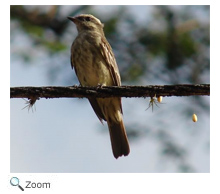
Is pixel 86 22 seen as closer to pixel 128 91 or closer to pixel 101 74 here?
pixel 101 74

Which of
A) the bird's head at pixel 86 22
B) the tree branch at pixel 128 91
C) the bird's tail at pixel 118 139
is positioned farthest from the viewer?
the bird's head at pixel 86 22

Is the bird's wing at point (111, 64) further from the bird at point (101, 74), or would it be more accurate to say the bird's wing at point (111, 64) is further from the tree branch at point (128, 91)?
the tree branch at point (128, 91)

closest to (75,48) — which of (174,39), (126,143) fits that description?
(126,143)

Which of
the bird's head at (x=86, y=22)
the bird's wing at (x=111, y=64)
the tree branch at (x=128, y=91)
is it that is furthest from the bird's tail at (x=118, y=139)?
the tree branch at (x=128, y=91)

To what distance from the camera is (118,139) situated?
6543mm

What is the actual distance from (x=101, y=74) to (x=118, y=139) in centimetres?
85

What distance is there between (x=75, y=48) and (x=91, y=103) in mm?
695

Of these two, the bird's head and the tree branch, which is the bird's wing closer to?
the bird's head

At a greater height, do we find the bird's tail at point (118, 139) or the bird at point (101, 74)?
the bird at point (101, 74)

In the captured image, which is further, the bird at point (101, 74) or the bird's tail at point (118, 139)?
the bird's tail at point (118, 139)

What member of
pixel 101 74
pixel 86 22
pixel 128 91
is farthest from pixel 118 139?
pixel 128 91

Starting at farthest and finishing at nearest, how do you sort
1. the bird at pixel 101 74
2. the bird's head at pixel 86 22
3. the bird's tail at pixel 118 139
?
the bird's head at pixel 86 22, the bird's tail at pixel 118 139, the bird at pixel 101 74

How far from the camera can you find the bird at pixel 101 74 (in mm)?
6266
